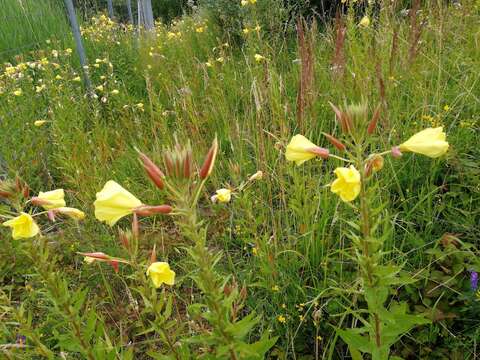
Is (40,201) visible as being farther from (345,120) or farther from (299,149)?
(345,120)

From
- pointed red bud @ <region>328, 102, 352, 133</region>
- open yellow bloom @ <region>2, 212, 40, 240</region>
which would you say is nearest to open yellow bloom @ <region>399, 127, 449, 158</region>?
pointed red bud @ <region>328, 102, 352, 133</region>

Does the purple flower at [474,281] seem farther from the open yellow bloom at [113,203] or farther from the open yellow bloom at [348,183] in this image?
the open yellow bloom at [113,203]

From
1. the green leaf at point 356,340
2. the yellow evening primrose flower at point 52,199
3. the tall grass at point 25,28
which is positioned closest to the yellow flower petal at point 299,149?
the green leaf at point 356,340

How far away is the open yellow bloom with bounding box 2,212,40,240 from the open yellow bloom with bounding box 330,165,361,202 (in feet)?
2.49

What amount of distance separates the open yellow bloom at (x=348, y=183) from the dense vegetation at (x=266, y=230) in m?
0.04

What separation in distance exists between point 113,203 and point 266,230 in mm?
1151

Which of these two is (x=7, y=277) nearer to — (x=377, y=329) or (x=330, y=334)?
(x=330, y=334)

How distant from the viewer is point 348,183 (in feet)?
2.78

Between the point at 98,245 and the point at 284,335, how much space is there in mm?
1175

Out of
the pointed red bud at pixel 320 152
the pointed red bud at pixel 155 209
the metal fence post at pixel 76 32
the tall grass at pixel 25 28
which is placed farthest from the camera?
the tall grass at pixel 25 28

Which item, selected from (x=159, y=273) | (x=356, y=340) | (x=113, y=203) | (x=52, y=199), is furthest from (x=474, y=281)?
(x=52, y=199)

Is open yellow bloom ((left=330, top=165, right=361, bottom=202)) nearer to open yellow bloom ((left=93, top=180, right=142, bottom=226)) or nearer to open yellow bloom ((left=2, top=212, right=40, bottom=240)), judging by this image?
open yellow bloom ((left=93, top=180, right=142, bottom=226))

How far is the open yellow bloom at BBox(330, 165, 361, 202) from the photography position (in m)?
0.84

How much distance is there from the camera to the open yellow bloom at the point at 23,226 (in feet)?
3.32
